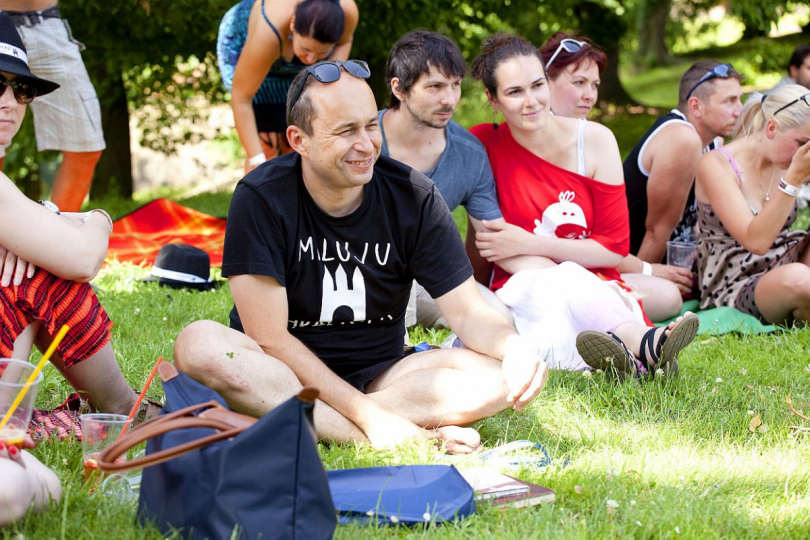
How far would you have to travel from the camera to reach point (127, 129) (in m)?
11.0

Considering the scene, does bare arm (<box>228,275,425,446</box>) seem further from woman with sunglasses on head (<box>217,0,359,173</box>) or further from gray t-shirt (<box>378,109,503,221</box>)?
woman with sunglasses on head (<box>217,0,359,173</box>)

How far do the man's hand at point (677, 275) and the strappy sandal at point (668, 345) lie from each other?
5.29 feet

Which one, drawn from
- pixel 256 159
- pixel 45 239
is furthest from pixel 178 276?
pixel 45 239

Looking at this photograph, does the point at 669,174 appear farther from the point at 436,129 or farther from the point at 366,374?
the point at 366,374

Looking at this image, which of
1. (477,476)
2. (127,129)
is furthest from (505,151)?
(127,129)

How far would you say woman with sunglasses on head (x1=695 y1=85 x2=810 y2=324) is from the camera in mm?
4434

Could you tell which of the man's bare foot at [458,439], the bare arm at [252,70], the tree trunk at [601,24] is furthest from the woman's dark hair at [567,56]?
the tree trunk at [601,24]

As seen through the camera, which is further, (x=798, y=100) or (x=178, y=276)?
(x=178, y=276)

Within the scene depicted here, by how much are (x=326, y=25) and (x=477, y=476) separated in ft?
10.9

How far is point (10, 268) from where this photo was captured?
264 cm

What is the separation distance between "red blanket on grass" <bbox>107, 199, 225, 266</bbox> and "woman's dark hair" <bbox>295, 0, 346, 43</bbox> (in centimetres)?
177

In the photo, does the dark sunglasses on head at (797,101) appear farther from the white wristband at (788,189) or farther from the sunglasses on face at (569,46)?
the sunglasses on face at (569,46)

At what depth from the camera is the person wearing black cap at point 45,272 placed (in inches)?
103

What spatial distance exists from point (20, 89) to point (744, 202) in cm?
347
